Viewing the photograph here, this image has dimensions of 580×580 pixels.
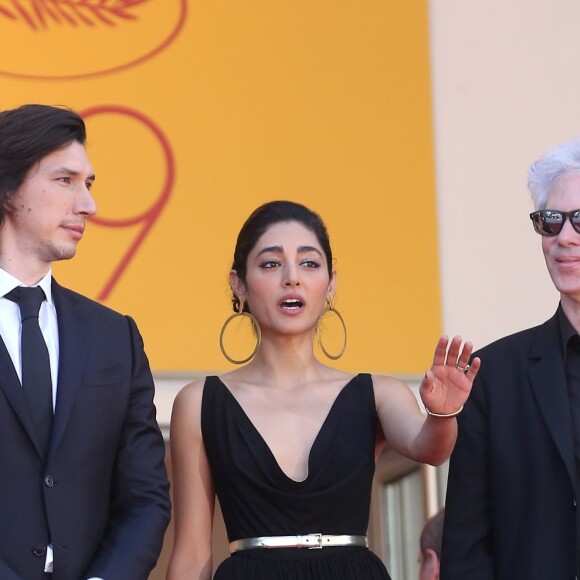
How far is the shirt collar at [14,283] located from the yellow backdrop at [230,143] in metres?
1.93

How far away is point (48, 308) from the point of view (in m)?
4.16

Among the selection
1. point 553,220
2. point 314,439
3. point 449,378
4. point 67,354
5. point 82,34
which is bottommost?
point 314,439

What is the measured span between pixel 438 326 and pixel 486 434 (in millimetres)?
2522

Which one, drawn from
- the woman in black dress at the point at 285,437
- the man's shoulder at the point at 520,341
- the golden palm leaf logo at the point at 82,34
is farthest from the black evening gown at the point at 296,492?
the golden palm leaf logo at the point at 82,34

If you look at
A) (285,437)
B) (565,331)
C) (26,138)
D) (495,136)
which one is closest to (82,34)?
(495,136)

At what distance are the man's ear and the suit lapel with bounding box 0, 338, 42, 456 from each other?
1.00 metres

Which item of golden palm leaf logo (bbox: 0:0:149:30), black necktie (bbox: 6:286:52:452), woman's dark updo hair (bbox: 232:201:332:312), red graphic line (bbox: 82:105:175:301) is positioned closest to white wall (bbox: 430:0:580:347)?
red graphic line (bbox: 82:105:175:301)

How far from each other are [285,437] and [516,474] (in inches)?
29.1

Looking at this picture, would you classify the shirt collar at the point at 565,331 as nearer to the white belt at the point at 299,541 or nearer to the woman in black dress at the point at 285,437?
the woman in black dress at the point at 285,437

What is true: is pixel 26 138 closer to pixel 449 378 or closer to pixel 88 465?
pixel 88 465

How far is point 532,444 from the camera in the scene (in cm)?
418

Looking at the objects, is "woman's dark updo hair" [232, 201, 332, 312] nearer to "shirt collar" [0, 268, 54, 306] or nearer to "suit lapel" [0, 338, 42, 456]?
"shirt collar" [0, 268, 54, 306]

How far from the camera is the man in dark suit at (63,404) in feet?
12.8

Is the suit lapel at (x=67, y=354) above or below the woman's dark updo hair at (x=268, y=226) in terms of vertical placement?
below
